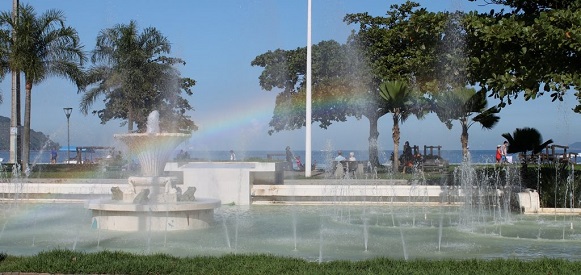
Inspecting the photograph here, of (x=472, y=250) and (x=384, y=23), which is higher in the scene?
(x=384, y=23)

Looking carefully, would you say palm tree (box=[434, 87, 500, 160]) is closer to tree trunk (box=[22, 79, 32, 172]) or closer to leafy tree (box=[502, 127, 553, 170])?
leafy tree (box=[502, 127, 553, 170])

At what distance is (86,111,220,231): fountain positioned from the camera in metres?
11.8

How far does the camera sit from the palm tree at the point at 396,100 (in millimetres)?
32375

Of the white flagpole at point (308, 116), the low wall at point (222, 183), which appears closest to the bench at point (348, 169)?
the white flagpole at point (308, 116)

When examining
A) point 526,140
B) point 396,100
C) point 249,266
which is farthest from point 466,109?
point 249,266

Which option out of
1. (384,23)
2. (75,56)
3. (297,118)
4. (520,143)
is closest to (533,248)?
(520,143)

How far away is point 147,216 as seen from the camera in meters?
11.8

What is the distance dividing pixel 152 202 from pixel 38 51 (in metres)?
19.4

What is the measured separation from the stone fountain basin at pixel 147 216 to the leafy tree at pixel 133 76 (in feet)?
98.2

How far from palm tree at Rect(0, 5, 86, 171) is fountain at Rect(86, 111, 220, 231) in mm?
17331

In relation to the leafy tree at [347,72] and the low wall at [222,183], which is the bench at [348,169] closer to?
the leafy tree at [347,72]

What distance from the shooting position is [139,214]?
11805mm

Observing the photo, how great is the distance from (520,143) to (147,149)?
12501 millimetres

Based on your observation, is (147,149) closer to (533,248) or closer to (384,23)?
(533,248)
